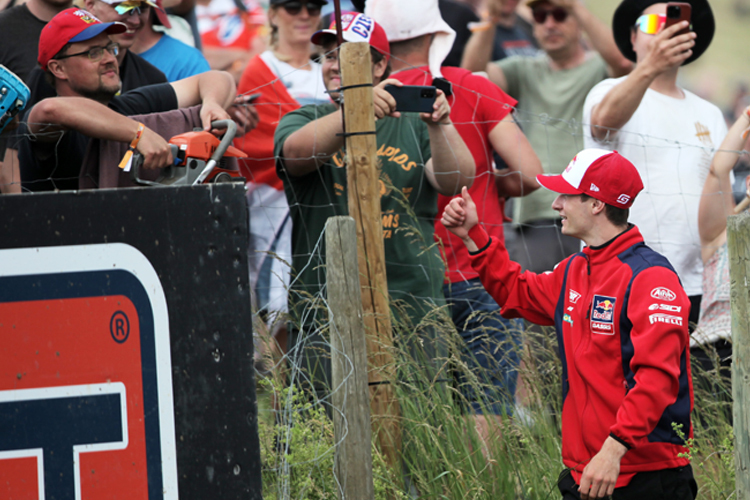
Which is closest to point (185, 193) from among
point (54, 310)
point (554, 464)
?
point (54, 310)

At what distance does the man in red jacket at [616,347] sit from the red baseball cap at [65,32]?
171cm

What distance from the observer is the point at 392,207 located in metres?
4.11

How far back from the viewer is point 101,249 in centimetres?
235

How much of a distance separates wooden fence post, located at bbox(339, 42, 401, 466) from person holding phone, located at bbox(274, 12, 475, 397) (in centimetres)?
35

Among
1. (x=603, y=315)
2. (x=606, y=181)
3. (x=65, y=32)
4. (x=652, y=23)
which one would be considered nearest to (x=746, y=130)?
(x=652, y=23)

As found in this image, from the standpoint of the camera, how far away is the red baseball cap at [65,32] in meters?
3.55

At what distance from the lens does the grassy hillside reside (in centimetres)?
1660

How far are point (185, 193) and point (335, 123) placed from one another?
1.53m

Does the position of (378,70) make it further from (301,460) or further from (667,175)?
(301,460)

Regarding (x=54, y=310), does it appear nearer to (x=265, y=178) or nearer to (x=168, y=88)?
(x=168, y=88)

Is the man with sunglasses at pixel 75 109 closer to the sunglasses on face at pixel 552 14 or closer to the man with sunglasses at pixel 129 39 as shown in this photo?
the man with sunglasses at pixel 129 39

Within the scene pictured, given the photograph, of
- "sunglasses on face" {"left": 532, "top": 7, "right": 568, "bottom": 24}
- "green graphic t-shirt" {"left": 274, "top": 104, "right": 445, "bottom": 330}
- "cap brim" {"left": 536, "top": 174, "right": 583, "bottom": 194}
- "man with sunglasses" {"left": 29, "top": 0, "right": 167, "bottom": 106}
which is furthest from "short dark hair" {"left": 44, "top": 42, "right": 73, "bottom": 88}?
"sunglasses on face" {"left": 532, "top": 7, "right": 568, "bottom": 24}

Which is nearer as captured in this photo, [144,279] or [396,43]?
[144,279]

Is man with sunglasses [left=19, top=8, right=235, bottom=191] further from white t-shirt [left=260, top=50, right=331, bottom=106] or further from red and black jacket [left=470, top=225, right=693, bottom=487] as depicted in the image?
red and black jacket [left=470, top=225, right=693, bottom=487]
